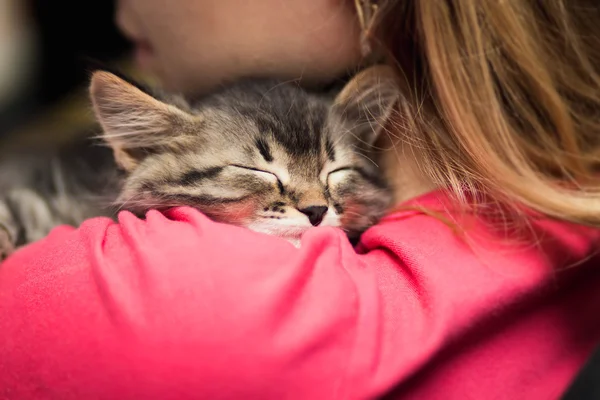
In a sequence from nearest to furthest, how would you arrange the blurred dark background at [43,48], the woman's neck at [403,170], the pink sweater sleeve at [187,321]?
the pink sweater sleeve at [187,321] < the woman's neck at [403,170] < the blurred dark background at [43,48]

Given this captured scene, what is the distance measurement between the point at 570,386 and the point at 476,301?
0.23 metres

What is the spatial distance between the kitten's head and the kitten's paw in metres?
0.26

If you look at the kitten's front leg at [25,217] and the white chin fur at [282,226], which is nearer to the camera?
the white chin fur at [282,226]

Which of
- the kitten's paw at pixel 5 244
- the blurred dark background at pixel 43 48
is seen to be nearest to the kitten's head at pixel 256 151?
the kitten's paw at pixel 5 244

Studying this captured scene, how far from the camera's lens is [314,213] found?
0.84 meters

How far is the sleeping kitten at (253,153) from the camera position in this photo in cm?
84

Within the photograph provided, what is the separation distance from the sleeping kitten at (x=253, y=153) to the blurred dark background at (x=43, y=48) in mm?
755

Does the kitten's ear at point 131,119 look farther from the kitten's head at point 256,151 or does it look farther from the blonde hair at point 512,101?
the blonde hair at point 512,101

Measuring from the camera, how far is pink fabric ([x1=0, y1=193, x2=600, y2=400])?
0.58 meters

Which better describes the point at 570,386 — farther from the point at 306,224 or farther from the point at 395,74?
the point at 395,74

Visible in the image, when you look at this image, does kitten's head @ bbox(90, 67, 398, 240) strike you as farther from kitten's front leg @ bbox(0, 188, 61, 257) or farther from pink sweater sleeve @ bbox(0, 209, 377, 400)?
kitten's front leg @ bbox(0, 188, 61, 257)

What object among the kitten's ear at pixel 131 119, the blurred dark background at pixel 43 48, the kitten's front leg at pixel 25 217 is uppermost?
the kitten's ear at pixel 131 119

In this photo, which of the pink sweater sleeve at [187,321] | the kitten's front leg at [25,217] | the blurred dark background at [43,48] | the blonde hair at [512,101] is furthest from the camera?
the blurred dark background at [43,48]

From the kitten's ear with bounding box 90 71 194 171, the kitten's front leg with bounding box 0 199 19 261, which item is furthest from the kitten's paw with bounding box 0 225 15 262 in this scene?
the kitten's ear with bounding box 90 71 194 171
